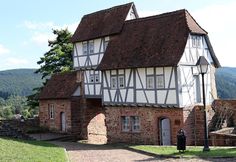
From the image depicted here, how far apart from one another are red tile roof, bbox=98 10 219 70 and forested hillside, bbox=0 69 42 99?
13748 centimetres

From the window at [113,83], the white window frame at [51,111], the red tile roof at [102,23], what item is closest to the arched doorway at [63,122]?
the white window frame at [51,111]

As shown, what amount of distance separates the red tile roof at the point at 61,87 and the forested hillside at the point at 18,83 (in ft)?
417

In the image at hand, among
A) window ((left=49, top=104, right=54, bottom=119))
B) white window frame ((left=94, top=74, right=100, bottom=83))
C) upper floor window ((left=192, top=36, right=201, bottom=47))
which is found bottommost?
window ((left=49, top=104, right=54, bottom=119))

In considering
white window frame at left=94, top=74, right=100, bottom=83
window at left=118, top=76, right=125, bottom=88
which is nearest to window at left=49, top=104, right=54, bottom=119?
white window frame at left=94, top=74, right=100, bottom=83

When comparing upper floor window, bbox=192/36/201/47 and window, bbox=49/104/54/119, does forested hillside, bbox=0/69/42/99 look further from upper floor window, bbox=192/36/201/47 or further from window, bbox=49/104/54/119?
upper floor window, bbox=192/36/201/47

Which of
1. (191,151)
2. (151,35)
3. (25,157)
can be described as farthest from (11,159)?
(151,35)

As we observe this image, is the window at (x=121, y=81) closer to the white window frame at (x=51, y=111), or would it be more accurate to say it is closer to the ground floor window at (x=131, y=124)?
the ground floor window at (x=131, y=124)

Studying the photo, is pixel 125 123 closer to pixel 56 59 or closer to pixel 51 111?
pixel 51 111

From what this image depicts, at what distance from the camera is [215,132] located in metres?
25.5

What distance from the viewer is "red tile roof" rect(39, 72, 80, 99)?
35.8 metres

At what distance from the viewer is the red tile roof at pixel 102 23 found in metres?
31.9

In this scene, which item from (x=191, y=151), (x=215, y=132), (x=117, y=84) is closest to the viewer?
(x=191, y=151)

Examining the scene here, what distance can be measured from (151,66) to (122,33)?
578 centimetres

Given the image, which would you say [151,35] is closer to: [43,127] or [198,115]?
[198,115]
